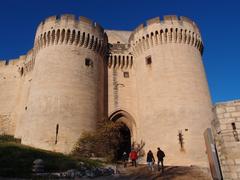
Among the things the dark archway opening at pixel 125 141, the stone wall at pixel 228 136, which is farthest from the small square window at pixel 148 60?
the stone wall at pixel 228 136

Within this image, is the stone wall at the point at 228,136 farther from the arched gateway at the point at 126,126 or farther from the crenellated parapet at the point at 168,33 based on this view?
the crenellated parapet at the point at 168,33

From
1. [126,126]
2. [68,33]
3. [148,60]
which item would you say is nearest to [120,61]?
[148,60]

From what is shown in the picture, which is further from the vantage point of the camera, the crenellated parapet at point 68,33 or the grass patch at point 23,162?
the crenellated parapet at point 68,33

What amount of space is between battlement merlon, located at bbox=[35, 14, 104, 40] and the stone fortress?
7 cm

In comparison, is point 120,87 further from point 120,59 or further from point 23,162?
point 23,162

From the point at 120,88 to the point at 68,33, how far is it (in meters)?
5.52

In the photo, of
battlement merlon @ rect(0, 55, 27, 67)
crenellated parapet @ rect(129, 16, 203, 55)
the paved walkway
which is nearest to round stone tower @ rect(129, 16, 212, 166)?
crenellated parapet @ rect(129, 16, 203, 55)

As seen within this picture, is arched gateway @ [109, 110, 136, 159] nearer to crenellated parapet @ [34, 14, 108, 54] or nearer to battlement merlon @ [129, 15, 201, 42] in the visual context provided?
crenellated parapet @ [34, 14, 108, 54]

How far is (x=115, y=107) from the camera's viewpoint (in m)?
18.2

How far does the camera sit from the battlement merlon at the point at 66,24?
1761cm

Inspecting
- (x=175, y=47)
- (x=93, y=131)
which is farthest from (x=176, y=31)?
(x=93, y=131)

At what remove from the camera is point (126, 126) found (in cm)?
1844

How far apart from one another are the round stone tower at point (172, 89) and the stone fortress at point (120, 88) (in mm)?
56

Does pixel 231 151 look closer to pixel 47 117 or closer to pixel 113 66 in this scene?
pixel 47 117
